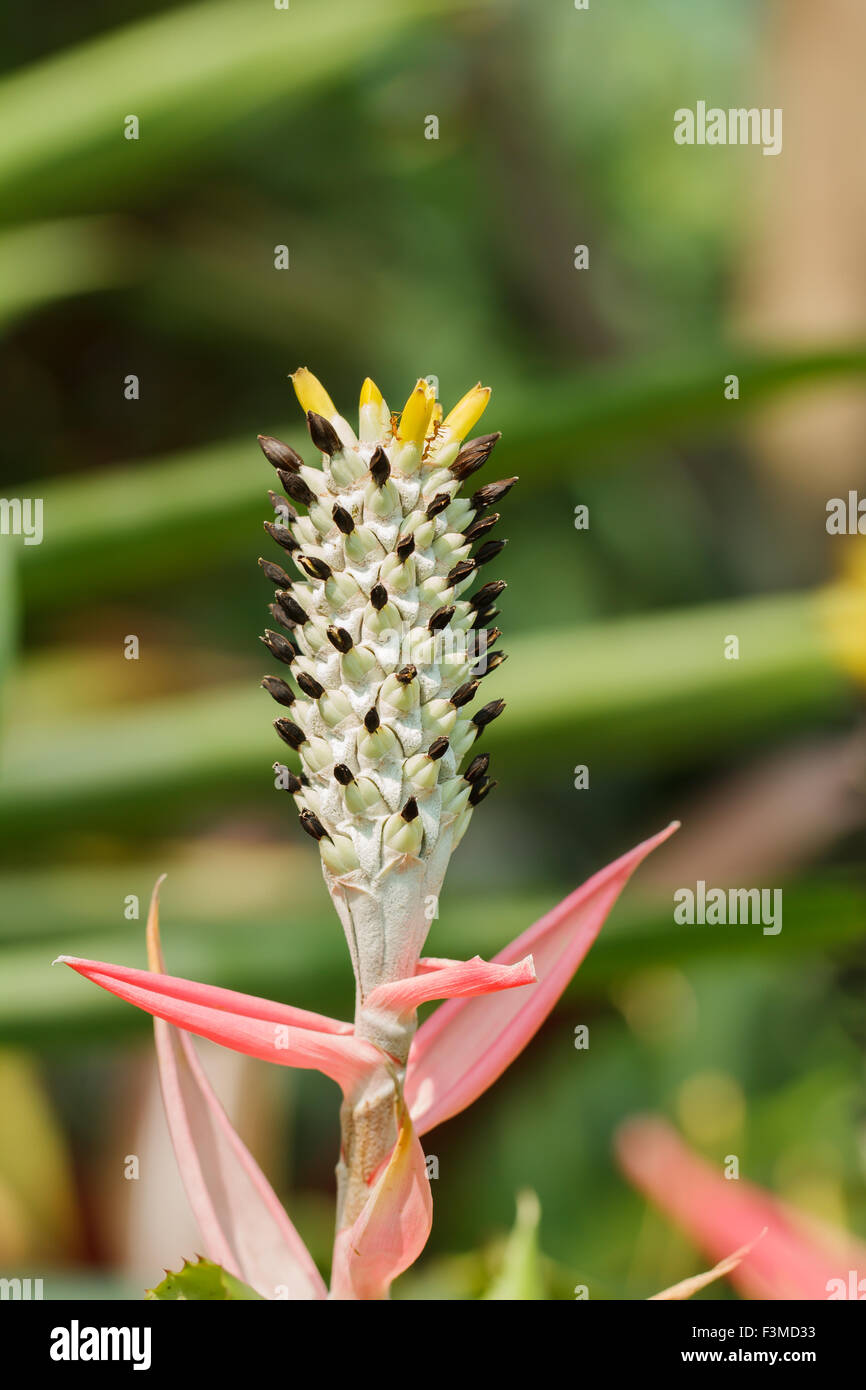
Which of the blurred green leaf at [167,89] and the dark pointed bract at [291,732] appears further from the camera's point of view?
the blurred green leaf at [167,89]

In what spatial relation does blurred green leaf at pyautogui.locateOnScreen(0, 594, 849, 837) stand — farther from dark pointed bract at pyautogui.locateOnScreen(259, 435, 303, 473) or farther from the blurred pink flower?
dark pointed bract at pyautogui.locateOnScreen(259, 435, 303, 473)

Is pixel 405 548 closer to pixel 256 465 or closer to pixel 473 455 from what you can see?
pixel 473 455
